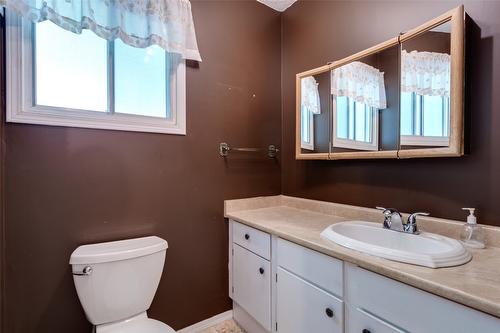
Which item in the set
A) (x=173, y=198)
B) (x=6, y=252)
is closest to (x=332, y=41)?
(x=173, y=198)

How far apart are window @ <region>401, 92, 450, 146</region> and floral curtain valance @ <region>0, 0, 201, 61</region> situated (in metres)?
1.30

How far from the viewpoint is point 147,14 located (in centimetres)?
143

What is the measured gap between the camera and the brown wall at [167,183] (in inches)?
48.6

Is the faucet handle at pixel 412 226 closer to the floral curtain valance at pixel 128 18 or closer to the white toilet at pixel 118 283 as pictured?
the white toilet at pixel 118 283

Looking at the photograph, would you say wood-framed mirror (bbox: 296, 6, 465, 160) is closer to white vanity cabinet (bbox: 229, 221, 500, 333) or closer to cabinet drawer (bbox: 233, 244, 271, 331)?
white vanity cabinet (bbox: 229, 221, 500, 333)

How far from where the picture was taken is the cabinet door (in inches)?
41.1

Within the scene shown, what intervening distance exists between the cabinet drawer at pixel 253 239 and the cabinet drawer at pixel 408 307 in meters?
0.54

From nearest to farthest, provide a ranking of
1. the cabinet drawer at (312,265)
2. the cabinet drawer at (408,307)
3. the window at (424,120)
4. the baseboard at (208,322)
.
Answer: the cabinet drawer at (408,307), the cabinet drawer at (312,265), the window at (424,120), the baseboard at (208,322)

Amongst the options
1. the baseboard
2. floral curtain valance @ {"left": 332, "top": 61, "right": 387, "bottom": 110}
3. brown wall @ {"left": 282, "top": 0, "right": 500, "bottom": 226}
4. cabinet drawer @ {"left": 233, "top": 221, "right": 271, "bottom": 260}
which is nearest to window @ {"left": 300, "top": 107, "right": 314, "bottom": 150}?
brown wall @ {"left": 282, "top": 0, "right": 500, "bottom": 226}

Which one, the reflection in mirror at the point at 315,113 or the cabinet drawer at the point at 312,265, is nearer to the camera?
the cabinet drawer at the point at 312,265

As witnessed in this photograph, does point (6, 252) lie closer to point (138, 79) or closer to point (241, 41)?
point (138, 79)

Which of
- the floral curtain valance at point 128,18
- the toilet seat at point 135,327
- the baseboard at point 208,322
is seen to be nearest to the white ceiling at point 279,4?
the floral curtain valance at point 128,18

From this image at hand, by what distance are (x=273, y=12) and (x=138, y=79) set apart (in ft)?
4.32

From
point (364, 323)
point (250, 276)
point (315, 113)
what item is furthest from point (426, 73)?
point (250, 276)
